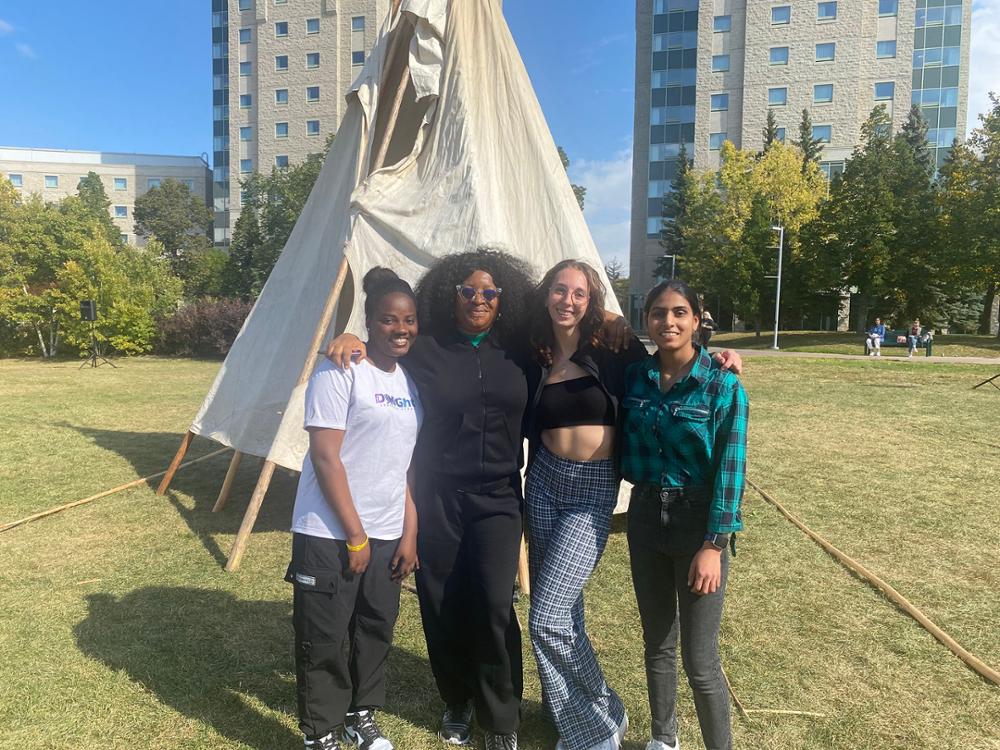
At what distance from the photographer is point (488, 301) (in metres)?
2.64

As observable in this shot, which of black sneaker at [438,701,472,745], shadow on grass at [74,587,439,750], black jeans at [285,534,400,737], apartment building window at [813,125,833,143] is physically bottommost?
shadow on grass at [74,587,439,750]

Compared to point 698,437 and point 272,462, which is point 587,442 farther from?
point 272,462

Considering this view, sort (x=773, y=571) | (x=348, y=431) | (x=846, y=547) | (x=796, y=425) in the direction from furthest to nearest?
1. (x=796, y=425)
2. (x=846, y=547)
3. (x=773, y=571)
4. (x=348, y=431)

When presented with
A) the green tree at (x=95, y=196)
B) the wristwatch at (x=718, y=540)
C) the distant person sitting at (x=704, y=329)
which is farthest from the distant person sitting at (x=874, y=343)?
the green tree at (x=95, y=196)

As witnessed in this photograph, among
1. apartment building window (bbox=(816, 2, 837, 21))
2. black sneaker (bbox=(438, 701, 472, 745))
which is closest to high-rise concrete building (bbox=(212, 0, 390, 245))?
apartment building window (bbox=(816, 2, 837, 21))

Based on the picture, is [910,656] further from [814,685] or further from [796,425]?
[796,425]

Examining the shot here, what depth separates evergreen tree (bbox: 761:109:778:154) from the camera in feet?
136

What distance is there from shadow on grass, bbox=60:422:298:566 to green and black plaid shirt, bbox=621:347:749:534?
3.66 meters

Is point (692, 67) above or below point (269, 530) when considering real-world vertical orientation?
above

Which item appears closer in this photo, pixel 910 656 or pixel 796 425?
pixel 910 656

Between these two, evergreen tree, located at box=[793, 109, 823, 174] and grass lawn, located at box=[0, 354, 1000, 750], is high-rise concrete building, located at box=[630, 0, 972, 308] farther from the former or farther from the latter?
grass lawn, located at box=[0, 354, 1000, 750]

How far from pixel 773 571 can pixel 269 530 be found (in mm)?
4012

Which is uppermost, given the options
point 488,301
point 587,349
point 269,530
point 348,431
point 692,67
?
point 692,67

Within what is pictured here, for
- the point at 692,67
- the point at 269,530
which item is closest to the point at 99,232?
the point at 269,530
